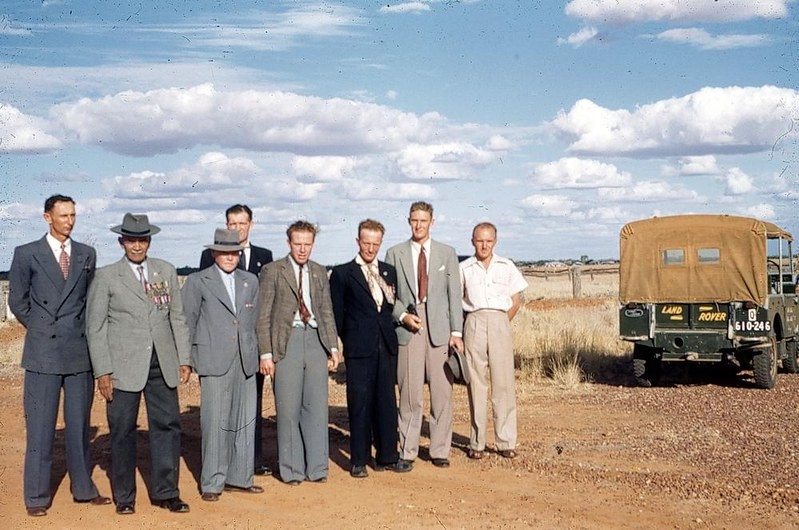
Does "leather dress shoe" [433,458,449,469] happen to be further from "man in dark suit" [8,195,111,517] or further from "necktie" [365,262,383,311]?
"man in dark suit" [8,195,111,517]

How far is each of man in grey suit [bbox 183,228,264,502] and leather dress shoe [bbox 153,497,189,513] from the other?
30cm

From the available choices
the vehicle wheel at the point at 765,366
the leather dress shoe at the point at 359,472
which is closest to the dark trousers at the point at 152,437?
the leather dress shoe at the point at 359,472

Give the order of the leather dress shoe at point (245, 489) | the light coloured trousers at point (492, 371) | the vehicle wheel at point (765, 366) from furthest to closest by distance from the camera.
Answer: the vehicle wheel at point (765, 366), the light coloured trousers at point (492, 371), the leather dress shoe at point (245, 489)

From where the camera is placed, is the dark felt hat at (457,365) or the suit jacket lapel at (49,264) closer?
the suit jacket lapel at (49,264)

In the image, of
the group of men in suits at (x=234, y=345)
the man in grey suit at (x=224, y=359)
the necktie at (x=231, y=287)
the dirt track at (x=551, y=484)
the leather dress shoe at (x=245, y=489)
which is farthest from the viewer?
the leather dress shoe at (x=245, y=489)

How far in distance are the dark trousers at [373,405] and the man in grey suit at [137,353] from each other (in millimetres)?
1602

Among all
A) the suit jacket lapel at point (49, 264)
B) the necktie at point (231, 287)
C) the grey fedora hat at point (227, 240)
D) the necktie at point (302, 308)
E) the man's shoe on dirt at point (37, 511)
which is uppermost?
the grey fedora hat at point (227, 240)

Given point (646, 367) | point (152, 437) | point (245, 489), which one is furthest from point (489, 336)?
point (646, 367)

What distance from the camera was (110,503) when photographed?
7.25m

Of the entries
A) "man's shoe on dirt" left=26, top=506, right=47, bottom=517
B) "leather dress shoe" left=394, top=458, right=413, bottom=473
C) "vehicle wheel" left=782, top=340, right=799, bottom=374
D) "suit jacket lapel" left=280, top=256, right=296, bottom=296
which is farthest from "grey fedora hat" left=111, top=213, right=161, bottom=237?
"vehicle wheel" left=782, top=340, right=799, bottom=374

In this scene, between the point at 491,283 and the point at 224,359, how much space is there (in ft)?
8.97

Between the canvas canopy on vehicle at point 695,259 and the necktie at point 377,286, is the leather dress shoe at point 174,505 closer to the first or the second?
the necktie at point 377,286

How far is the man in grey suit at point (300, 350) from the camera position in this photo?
306 inches

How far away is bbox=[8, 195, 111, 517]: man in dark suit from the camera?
6938 mm
